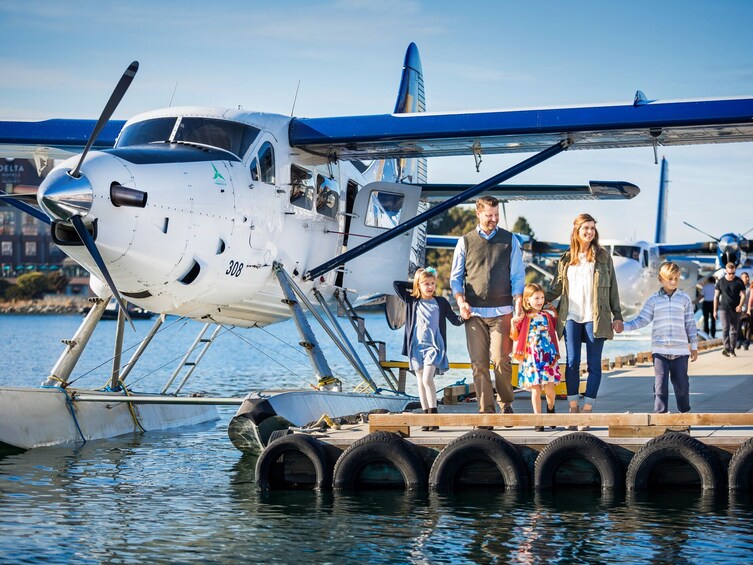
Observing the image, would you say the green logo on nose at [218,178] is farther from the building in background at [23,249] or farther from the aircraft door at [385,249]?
the building in background at [23,249]

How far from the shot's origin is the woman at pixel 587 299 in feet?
30.1

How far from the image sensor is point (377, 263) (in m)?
14.1

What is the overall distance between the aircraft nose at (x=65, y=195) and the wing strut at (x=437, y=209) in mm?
4094

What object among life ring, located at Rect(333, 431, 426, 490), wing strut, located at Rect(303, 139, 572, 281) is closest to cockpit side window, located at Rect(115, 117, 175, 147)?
wing strut, located at Rect(303, 139, 572, 281)

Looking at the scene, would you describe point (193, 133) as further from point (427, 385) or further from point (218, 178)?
point (427, 385)

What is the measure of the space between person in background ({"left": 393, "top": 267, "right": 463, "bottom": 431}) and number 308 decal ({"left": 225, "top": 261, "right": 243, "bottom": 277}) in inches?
89.8

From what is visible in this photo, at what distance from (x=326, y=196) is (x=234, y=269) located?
2359 millimetres

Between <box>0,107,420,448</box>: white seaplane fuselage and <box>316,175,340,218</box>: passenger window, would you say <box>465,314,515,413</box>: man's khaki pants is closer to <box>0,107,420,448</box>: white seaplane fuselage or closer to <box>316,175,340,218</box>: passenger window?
<box>0,107,420,448</box>: white seaplane fuselage

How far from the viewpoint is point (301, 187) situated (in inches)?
499

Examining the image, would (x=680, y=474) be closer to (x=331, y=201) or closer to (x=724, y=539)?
(x=724, y=539)

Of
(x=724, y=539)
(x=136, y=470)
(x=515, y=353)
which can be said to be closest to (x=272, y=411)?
(x=136, y=470)

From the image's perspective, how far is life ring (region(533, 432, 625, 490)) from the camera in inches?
337

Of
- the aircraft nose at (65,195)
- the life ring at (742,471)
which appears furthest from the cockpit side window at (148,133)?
the life ring at (742,471)

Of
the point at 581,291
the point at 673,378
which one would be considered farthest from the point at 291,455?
the point at 673,378
